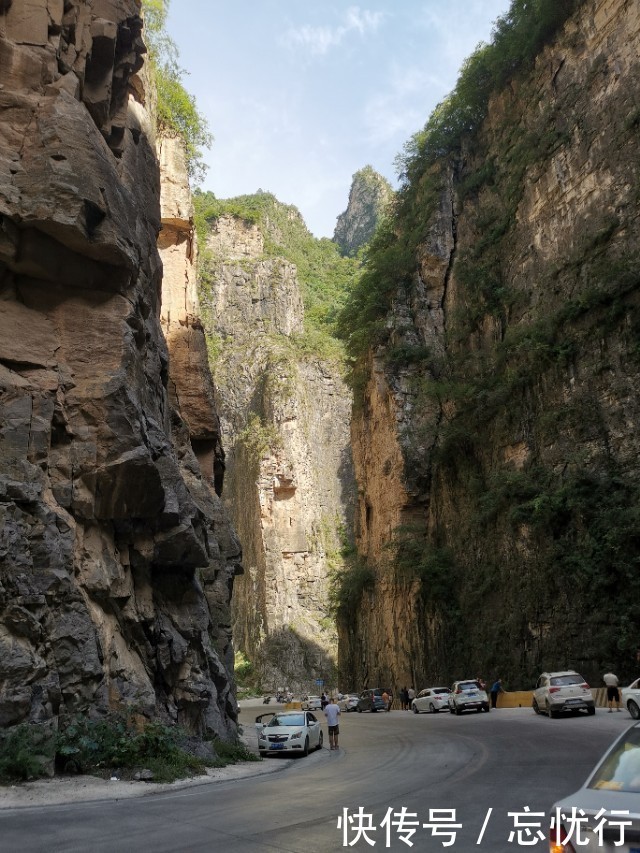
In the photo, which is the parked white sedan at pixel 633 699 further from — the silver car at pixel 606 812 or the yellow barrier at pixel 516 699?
the silver car at pixel 606 812

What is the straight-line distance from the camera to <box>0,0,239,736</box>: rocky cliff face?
13062 mm

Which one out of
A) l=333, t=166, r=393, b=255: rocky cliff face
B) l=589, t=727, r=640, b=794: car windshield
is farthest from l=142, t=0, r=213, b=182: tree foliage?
l=333, t=166, r=393, b=255: rocky cliff face

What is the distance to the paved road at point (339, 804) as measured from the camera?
676 cm

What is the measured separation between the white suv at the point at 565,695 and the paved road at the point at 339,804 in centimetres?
436

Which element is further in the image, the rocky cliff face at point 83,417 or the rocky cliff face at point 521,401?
the rocky cliff face at point 521,401

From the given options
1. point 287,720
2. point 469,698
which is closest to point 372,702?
point 469,698

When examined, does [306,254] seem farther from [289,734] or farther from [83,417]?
[83,417]

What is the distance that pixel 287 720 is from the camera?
19.5m

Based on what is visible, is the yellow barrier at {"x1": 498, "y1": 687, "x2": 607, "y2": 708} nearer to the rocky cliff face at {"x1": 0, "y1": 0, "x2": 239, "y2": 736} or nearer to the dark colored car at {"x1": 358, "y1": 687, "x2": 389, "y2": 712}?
the dark colored car at {"x1": 358, "y1": 687, "x2": 389, "y2": 712}

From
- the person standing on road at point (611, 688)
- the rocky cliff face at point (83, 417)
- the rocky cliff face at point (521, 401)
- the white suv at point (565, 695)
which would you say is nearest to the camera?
the rocky cliff face at point (83, 417)

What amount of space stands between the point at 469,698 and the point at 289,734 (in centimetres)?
977

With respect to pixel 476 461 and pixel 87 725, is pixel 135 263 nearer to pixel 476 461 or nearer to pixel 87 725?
pixel 87 725

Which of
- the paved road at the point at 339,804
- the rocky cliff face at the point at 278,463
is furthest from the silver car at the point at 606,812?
the rocky cliff face at the point at 278,463

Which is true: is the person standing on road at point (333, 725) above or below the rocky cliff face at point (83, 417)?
below
